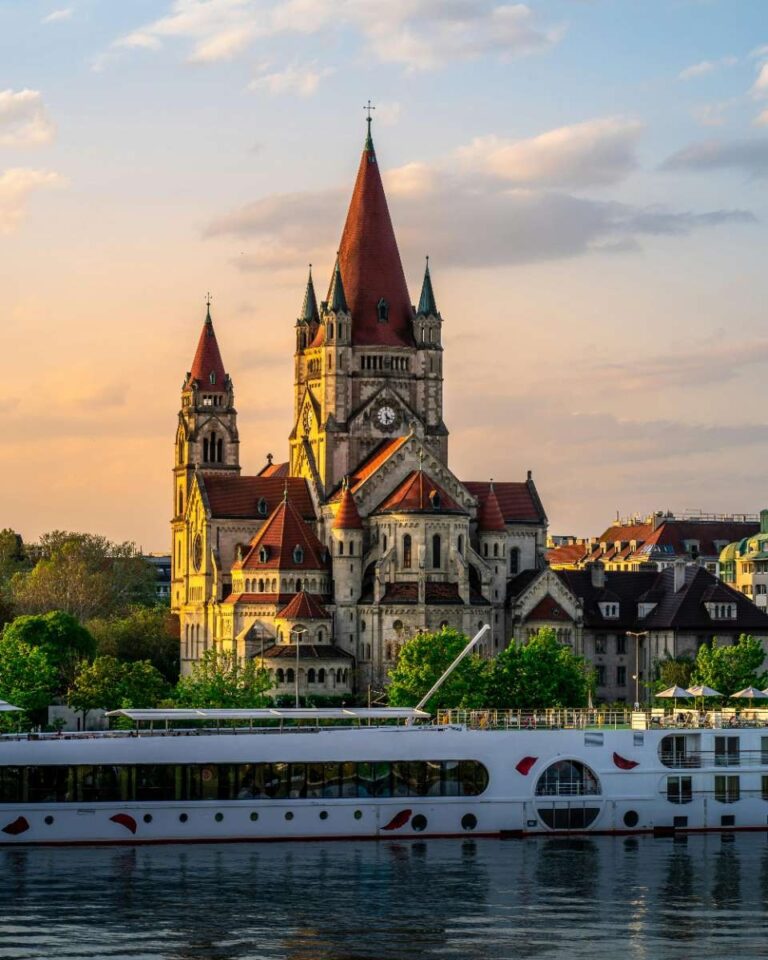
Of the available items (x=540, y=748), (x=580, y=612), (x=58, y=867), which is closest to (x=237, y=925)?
(x=58, y=867)

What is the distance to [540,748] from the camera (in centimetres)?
7969

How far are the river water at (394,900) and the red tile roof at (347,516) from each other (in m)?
82.7

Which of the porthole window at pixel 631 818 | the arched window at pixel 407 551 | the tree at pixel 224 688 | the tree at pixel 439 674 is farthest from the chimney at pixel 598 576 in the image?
the porthole window at pixel 631 818

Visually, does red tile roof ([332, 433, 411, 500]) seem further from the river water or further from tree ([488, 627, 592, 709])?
the river water

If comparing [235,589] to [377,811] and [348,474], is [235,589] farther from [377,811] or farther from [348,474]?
[377,811]

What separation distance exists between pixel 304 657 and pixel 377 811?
253 ft

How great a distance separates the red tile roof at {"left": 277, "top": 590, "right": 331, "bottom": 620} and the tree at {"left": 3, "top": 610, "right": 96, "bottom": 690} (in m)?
14.3

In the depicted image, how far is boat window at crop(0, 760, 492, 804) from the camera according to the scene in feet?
253

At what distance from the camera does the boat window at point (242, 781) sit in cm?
7712

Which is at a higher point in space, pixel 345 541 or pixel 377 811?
pixel 345 541

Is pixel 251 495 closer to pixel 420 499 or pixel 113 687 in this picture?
pixel 420 499

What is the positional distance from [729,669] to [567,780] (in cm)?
6326

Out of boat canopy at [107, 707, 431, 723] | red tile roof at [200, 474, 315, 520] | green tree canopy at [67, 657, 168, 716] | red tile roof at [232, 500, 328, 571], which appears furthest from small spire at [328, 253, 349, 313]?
boat canopy at [107, 707, 431, 723]

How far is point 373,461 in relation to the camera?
169m
